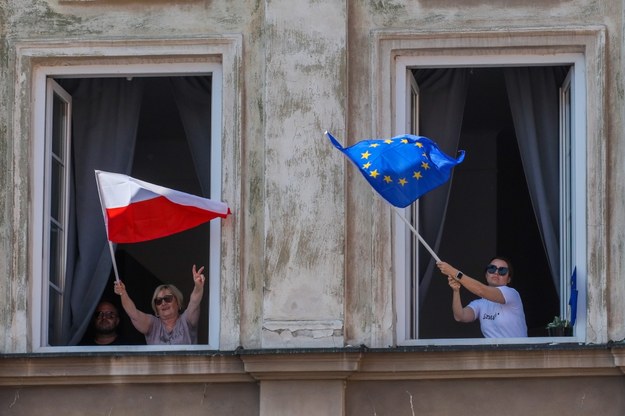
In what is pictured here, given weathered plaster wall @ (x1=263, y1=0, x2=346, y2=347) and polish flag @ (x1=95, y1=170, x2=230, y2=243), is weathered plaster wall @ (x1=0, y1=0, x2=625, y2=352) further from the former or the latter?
polish flag @ (x1=95, y1=170, x2=230, y2=243)

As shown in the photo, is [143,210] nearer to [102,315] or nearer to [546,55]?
[102,315]

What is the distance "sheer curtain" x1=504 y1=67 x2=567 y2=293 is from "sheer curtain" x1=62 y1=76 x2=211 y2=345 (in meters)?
2.49

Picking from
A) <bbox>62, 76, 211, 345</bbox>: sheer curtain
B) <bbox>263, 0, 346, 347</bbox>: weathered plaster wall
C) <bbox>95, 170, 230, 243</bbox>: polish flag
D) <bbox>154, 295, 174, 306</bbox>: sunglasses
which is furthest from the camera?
<bbox>62, 76, 211, 345</bbox>: sheer curtain

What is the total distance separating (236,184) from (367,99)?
1208 millimetres

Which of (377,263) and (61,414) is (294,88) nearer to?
(377,263)

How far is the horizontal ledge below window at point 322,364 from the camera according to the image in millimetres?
15172

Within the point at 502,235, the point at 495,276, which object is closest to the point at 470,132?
the point at 502,235

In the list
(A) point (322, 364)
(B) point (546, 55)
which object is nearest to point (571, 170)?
(B) point (546, 55)

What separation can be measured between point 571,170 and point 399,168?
154 centimetres

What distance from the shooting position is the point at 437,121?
16.5 metres

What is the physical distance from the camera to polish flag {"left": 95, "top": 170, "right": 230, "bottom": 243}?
15.8 metres

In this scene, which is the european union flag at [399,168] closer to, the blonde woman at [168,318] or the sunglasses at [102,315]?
the blonde woman at [168,318]

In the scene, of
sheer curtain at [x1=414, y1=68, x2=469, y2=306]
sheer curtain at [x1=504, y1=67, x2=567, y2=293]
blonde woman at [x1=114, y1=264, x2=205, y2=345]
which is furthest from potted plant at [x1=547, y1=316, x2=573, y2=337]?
blonde woman at [x1=114, y1=264, x2=205, y2=345]

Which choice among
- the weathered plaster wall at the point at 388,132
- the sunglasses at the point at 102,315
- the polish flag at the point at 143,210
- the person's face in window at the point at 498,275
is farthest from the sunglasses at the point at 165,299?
the person's face in window at the point at 498,275
